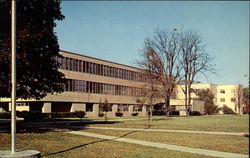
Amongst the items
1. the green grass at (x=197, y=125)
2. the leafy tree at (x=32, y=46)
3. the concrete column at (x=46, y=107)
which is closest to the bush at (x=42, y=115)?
the concrete column at (x=46, y=107)

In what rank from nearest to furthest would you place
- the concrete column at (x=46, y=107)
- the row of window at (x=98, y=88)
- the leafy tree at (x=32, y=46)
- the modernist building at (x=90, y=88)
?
1. the leafy tree at (x=32, y=46)
2. the concrete column at (x=46, y=107)
3. the modernist building at (x=90, y=88)
4. the row of window at (x=98, y=88)

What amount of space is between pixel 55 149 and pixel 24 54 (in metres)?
6.58

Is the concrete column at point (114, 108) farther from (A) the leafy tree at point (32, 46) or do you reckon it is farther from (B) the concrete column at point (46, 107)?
(A) the leafy tree at point (32, 46)

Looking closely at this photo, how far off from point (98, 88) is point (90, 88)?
113 inches

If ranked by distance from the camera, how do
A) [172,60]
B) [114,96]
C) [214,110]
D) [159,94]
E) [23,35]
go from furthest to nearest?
[214,110] → [114,96] → [172,60] → [159,94] → [23,35]

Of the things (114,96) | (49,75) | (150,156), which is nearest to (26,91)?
(49,75)

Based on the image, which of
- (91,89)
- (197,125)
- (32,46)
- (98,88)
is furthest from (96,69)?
(32,46)

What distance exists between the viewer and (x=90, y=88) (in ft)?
201

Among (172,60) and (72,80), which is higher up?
(172,60)

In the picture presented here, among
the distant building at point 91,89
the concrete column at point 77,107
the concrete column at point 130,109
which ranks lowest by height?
the concrete column at point 130,109

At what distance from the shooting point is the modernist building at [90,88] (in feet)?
175

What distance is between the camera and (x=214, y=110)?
93.6m

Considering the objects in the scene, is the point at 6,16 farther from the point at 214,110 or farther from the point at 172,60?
the point at 214,110

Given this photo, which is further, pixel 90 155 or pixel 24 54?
pixel 24 54
